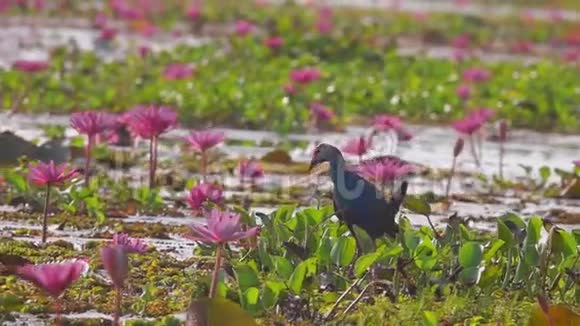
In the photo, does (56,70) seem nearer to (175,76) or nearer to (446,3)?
(175,76)

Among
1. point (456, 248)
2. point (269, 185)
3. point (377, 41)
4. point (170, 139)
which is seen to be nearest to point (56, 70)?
point (170, 139)

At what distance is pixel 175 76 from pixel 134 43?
17.6 ft

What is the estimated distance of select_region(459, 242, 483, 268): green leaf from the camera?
5.37 m

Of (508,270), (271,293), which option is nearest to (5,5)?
(508,270)

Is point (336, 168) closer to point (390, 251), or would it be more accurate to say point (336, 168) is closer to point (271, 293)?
point (390, 251)

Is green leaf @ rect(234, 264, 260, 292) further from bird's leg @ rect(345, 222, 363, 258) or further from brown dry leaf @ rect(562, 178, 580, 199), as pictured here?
brown dry leaf @ rect(562, 178, 580, 199)

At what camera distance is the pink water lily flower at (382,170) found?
20.2 ft

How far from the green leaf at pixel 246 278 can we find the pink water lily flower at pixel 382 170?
1126 millimetres

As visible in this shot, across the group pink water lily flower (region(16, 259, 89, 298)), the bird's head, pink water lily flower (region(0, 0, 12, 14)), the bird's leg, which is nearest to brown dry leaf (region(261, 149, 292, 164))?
the bird's head

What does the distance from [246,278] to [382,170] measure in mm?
1171

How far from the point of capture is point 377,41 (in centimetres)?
1814

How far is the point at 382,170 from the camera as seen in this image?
6137mm

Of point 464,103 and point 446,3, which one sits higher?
point 446,3

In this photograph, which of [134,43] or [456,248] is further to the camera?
[134,43]
